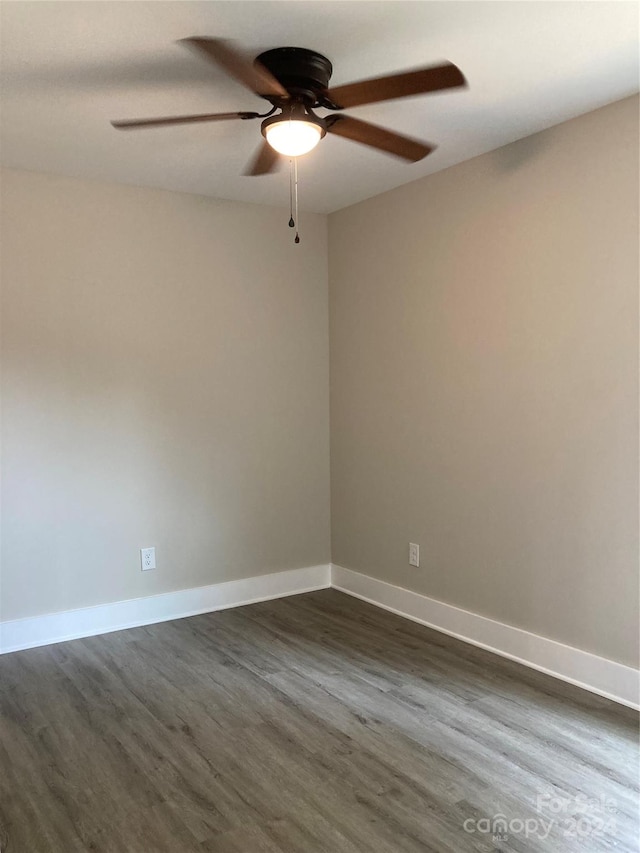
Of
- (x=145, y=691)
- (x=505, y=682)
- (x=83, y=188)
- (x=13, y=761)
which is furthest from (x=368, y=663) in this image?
(x=83, y=188)

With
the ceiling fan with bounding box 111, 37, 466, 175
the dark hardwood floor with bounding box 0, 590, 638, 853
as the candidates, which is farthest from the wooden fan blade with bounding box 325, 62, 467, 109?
the dark hardwood floor with bounding box 0, 590, 638, 853

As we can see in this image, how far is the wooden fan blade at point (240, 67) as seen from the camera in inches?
70.8

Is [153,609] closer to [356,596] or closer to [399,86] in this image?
[356,596]

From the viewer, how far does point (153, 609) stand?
3701 millimetres

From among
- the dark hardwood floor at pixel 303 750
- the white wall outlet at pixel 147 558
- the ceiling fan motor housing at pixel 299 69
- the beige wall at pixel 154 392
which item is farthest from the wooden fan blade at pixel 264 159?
the dark hardwood floor at pixel 303 750

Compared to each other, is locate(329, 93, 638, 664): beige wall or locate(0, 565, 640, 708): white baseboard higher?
locate(329, 93, 638, 664): beige wall

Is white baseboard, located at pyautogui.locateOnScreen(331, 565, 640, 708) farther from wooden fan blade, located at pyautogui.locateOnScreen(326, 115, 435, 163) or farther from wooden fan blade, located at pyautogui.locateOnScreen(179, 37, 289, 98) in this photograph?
wooden fan blade, located at pyautogui.locateOnScreen(179, 37, 289, 98)

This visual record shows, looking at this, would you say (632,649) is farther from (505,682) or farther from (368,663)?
(368,663)

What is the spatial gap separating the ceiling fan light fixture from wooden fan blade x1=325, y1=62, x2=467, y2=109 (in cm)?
11

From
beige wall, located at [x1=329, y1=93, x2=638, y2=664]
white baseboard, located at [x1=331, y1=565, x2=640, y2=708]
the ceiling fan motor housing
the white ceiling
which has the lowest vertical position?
white baseboard, located at [x1=331, y1=565, x2=640, y2=708]

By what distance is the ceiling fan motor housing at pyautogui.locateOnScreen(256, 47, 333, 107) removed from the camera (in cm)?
213

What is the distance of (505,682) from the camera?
9.45 feet

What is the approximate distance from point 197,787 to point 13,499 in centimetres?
175

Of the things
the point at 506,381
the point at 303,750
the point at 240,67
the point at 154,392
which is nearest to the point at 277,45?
the point at 240,67
